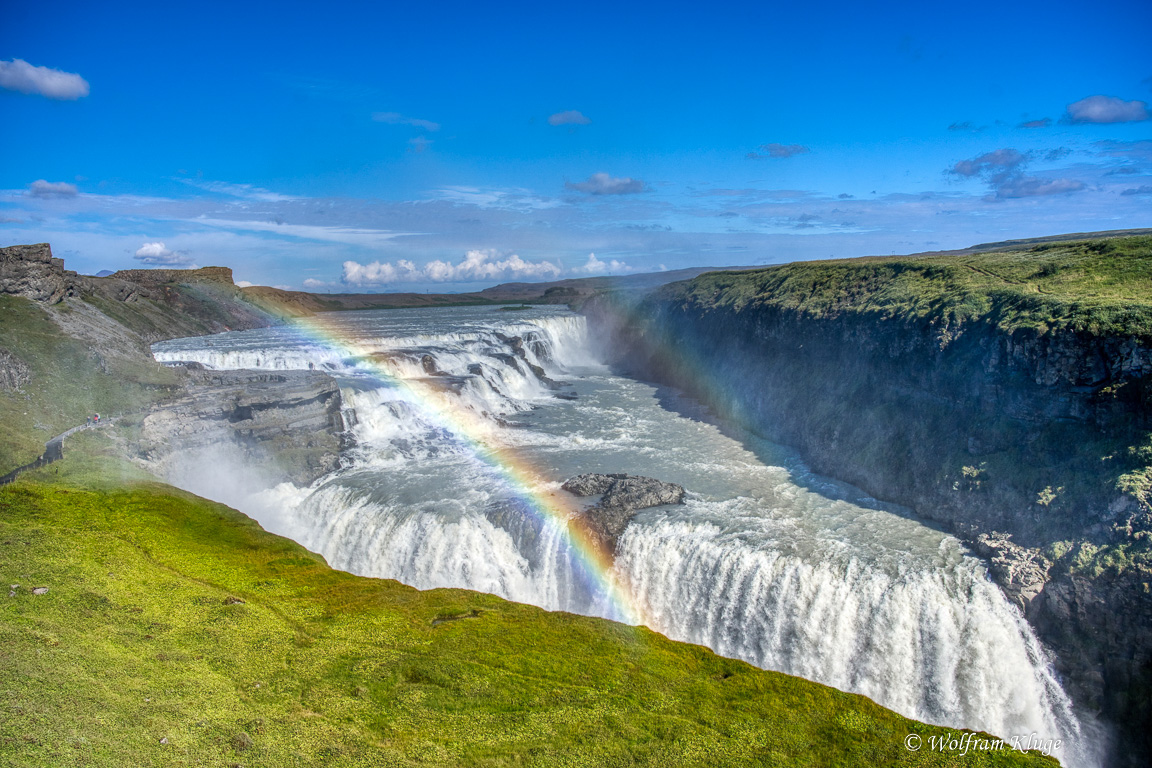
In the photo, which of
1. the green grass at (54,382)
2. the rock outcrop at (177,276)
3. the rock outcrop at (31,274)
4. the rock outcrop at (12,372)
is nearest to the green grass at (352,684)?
the green grass at (54,382)

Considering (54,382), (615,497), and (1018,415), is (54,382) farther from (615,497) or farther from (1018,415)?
(1018,415)

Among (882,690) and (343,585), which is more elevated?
(343,585)

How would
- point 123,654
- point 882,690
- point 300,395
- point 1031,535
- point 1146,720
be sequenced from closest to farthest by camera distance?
point 123,654 < point 1146,720 < point 882,690 < point 1031,535 < point 300,395

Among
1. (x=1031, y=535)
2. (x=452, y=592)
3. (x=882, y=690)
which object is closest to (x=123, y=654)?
(x=452, y=592)

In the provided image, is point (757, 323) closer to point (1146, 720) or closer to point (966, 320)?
point (966, 320)

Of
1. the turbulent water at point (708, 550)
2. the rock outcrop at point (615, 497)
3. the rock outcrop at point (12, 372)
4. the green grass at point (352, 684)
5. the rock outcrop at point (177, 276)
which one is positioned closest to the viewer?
the green grass at point (352, 684)

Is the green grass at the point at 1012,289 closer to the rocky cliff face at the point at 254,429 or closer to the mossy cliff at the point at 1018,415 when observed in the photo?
the mossy cliff at the point at 1018,415
